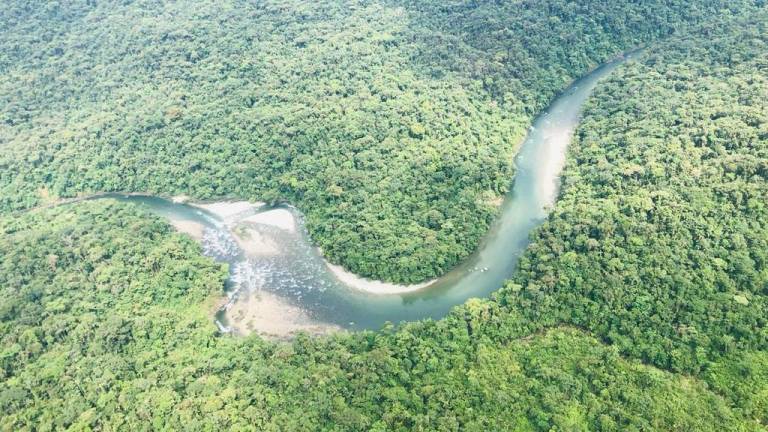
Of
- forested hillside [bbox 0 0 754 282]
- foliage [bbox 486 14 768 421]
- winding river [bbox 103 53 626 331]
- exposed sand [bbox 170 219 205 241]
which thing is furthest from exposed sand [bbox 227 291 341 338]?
foliage [bbox 486 14 768 421]

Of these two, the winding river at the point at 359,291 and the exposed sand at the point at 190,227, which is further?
the exposed sand at the point at 190,227

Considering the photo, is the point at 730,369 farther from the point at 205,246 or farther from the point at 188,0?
the point at 188,0

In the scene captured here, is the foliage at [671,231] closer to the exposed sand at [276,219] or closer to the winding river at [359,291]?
the winding river at [359,291]

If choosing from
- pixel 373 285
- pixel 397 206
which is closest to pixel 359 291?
pixel 373 285

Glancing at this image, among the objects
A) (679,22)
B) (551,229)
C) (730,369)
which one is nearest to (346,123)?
(551,229)

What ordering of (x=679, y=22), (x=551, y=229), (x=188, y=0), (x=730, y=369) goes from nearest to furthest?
(x=730, y=369)
(x=551, y=229)
(x=679, y=22)
(x=188, y=0)

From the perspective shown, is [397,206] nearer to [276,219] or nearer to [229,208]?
[276,219]

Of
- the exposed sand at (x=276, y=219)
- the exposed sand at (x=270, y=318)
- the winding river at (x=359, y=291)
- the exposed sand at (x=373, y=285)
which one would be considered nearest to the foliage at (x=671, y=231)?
→ the winding river at (x=359, y=291)
